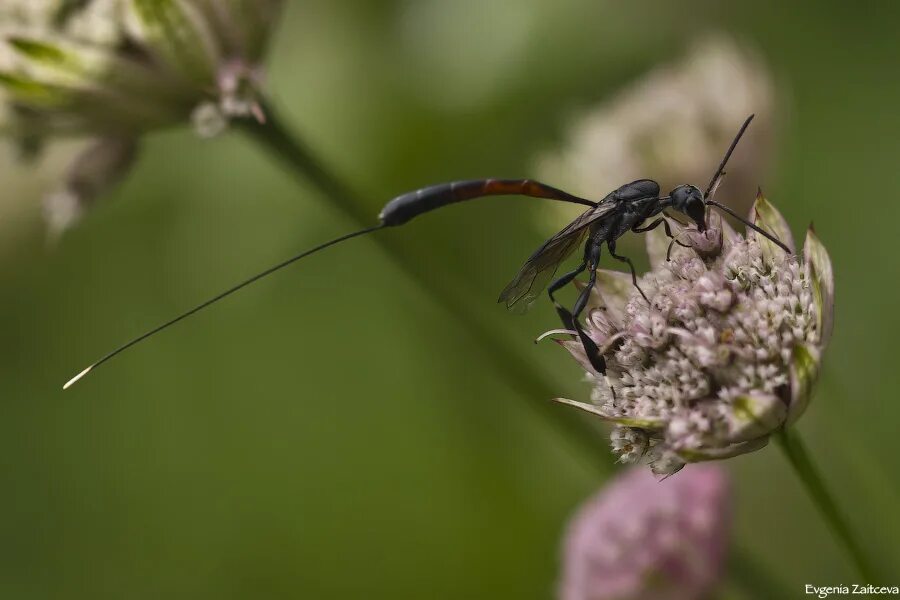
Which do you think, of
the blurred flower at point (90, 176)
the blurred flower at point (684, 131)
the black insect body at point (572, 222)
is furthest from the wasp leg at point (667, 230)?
the blurred flower at point (90, 176)

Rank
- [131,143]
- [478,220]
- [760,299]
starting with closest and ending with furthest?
[760,299] < [131,143] < [478,220]

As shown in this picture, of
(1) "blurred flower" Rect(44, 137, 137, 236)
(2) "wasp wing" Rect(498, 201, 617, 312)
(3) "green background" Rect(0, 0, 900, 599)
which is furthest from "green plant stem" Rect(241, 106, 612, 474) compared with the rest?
(3) "green background" Rect(0, 0, 900, 599)

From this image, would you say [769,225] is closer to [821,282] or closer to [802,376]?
[821,282]

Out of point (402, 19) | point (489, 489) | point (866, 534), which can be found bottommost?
point (866, 534)

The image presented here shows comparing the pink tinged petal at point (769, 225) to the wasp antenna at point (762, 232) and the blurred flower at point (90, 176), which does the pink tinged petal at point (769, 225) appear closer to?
the wasp antenna at point (762, 232)

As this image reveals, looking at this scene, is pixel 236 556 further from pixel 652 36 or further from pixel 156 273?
pixel 652 36

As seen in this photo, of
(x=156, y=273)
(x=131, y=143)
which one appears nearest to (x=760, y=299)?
(x=131, y=143)
